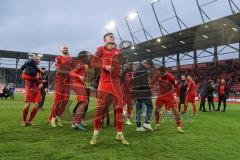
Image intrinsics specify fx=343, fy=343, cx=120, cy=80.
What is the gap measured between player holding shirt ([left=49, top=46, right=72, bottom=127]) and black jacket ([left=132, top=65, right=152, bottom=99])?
213 cm

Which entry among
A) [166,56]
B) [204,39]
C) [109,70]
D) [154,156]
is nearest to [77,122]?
[109,70]

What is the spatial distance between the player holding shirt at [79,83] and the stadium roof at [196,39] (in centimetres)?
2394

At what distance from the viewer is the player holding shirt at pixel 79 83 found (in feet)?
33.1

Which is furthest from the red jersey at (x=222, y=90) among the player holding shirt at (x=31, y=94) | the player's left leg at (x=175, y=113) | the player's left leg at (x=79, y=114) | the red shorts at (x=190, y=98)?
the player holding shirt at (x=31, y=94)

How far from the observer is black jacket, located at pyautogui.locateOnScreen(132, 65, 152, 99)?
1054 centimetres

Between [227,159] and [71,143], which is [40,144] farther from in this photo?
[227,159]

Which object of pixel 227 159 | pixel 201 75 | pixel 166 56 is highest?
pixel 166 56

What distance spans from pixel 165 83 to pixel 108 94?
3.69 metres

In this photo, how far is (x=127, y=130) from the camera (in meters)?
Answer: 10.2

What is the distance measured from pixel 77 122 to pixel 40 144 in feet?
9.52

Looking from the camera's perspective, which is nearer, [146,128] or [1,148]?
[1,148]

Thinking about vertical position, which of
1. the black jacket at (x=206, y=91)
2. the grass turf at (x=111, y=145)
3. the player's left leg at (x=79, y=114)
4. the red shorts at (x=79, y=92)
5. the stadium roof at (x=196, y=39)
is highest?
the stadium roof at (x=196, y=39)

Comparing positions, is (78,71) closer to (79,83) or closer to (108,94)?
(79,83)

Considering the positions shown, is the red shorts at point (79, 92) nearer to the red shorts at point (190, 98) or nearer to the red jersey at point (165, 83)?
the red jersey at point (165, 83)
